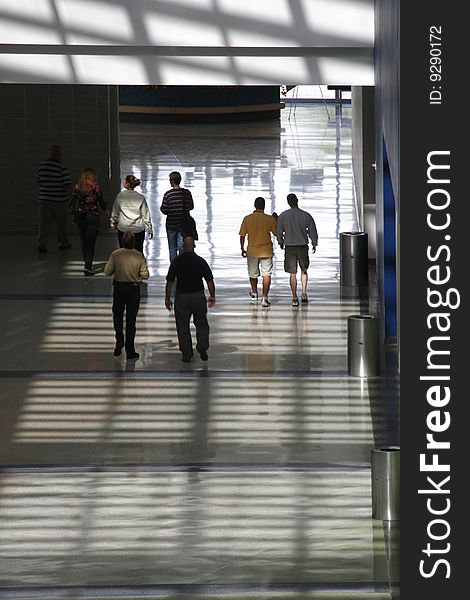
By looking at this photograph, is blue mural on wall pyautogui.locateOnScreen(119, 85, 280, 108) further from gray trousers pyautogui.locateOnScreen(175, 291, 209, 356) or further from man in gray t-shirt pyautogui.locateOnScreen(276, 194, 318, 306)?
gray trousers pyautogui.locateOnScreen(175, 291, 209, 356)

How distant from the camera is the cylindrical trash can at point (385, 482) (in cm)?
942

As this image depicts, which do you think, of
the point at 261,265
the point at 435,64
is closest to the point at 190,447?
the point at 435,64

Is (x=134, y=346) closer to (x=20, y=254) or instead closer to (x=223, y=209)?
(x=20, y=254)

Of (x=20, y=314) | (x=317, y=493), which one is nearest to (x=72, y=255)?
(x=20, y=314)

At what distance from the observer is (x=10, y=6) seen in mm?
13953

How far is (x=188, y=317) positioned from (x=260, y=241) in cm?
305

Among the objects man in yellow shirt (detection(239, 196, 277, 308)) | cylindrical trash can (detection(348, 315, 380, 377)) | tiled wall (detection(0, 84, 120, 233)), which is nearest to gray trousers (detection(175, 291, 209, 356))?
cylindrical trash can (detection(348, 315, 380, 377))

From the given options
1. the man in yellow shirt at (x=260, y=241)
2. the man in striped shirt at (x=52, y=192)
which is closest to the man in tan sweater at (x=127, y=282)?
the man in yellow shirt at (x=260, y=241)

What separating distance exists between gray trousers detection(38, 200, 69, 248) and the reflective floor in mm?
1071

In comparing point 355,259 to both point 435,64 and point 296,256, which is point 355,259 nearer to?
point 296,256

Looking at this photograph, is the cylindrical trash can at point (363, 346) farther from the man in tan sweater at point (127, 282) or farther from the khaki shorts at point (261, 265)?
the khaki shorts at point (261, 265)

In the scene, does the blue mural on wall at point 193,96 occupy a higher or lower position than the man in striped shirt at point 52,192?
higher

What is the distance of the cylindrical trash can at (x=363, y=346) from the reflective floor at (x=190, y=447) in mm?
139

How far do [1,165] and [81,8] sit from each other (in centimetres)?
959
